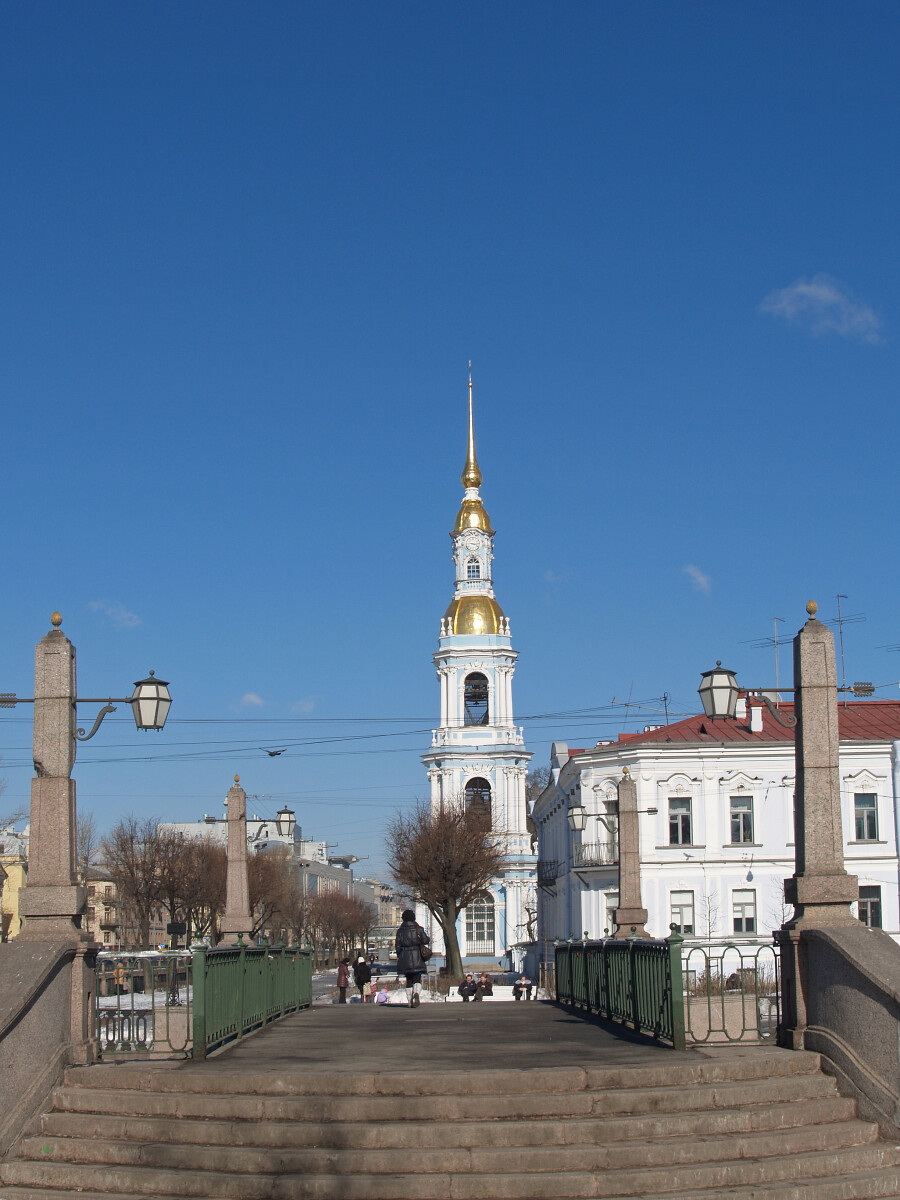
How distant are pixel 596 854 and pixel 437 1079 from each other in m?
43.0

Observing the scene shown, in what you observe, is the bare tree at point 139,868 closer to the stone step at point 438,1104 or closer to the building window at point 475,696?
the building window at point 475,696

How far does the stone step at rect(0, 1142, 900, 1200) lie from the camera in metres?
9.31

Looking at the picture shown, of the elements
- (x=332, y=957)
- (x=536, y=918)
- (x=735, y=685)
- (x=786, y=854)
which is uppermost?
(x=735, y=685)

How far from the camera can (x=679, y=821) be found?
49.7 metres

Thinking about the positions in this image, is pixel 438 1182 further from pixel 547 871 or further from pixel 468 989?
pixel 547 871

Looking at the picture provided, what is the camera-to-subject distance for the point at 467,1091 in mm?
10633

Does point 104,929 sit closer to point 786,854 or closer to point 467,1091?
point 786,854

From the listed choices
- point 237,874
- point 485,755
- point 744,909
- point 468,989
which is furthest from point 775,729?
point 485,755

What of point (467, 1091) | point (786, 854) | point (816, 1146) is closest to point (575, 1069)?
point (467, 1091)

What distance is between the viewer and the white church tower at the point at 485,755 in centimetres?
8250

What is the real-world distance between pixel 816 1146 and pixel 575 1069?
194 cm

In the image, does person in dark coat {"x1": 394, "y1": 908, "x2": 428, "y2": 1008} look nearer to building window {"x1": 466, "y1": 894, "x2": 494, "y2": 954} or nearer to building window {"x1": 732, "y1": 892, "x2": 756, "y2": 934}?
building window {"x1": 732, "y1": 892, "x2": 756, "y2": 934}

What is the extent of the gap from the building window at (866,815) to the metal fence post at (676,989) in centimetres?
3789

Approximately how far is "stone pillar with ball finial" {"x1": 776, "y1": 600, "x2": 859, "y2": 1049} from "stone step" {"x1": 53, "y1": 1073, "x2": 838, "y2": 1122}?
196 centimetres
